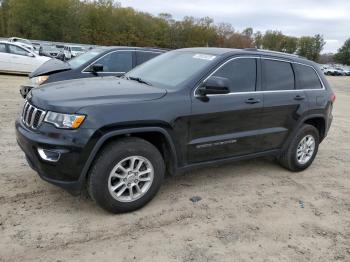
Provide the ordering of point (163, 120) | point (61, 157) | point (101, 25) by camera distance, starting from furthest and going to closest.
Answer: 1. point (101, 25)
2. point (163, 120)
3. point (61, 157)

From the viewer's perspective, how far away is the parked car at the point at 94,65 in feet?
24.7

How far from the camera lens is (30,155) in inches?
141

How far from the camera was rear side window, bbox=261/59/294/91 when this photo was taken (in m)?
4.84

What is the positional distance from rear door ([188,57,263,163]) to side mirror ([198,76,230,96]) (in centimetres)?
10

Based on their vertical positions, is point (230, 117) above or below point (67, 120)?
below

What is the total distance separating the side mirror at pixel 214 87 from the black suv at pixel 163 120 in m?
0.01

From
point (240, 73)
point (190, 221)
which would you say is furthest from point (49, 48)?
point (190, 221)

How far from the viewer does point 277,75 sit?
16.4 feet

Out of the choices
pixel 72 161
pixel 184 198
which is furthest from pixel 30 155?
pixel 184 198

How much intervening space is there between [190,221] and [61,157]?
147cm

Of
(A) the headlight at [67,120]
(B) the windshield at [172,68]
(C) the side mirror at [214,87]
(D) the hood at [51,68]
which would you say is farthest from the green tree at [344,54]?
(A) the headlight at [67,120]

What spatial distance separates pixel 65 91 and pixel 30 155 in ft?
2.43

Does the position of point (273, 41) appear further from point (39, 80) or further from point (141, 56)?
point (39, 80)

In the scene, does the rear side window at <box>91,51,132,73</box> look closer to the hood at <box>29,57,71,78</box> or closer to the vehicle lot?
the hood at <box>29,57,71,78</box>
